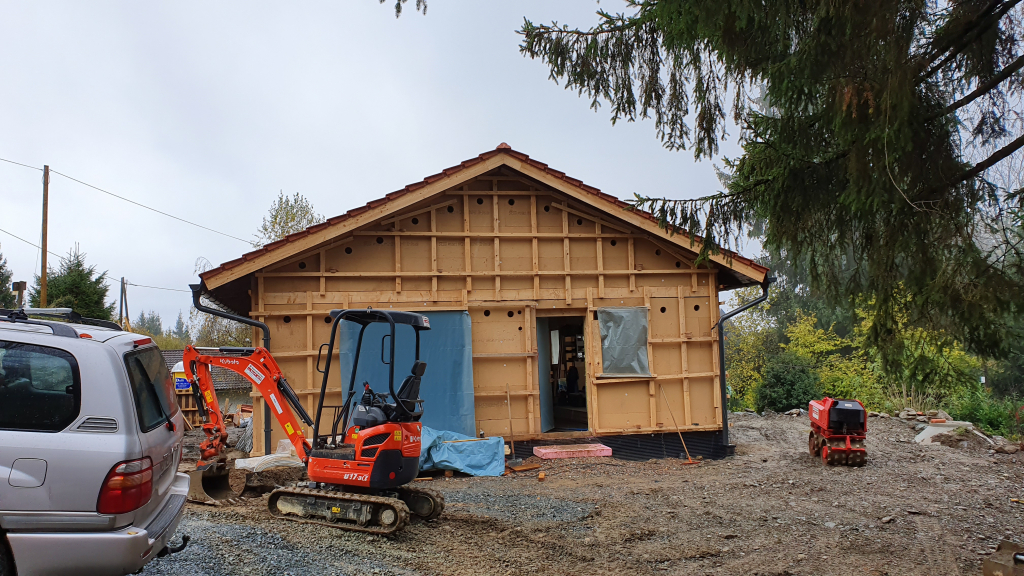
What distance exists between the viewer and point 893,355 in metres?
5.38

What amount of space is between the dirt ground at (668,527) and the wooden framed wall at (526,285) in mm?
1352

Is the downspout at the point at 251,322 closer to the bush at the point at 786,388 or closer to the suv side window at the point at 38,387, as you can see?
the suv side window at the point at 38,387

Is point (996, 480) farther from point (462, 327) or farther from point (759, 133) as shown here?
point (462, 327)

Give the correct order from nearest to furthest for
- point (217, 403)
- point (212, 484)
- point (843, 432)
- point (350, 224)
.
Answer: point (217, 403)
point (212, 484)
point (350, 224)
point (843, 432)

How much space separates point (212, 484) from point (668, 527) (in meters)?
5.70

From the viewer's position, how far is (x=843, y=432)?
10.9 m

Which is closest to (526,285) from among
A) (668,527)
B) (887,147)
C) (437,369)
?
(437,369)

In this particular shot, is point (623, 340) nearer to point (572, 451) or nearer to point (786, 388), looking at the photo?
point (572, 451)

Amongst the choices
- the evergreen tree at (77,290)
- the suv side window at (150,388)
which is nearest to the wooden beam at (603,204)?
the suv side window at (150,388)

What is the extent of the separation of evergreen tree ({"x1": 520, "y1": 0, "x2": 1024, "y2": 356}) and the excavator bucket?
20.2 ft

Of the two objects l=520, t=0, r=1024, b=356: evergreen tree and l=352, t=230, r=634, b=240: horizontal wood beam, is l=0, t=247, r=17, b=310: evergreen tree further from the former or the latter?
l=520, t=0, r=1024, b=356: evergreen tree

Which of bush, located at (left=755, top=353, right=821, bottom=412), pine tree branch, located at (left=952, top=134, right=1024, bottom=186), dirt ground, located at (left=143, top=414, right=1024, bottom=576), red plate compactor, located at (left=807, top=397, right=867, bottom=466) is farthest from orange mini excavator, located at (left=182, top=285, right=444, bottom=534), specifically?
bush, located at (left=755, top=353, right=821, bottom=412)

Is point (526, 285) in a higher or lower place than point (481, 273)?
lower

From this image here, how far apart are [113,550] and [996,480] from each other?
1127 cm
